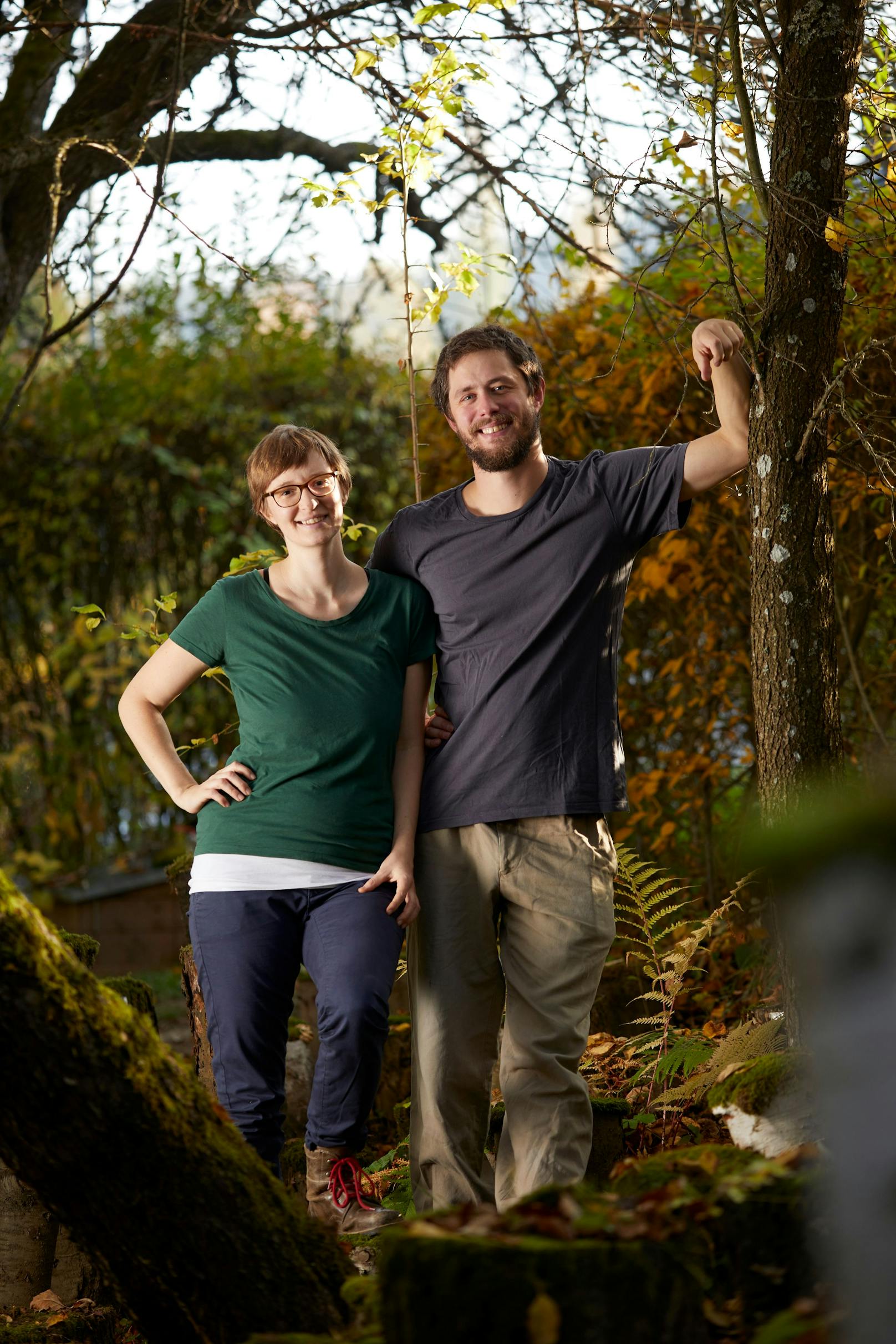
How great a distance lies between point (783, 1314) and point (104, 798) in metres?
6.64

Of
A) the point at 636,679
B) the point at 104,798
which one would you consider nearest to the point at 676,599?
the point at 636,679

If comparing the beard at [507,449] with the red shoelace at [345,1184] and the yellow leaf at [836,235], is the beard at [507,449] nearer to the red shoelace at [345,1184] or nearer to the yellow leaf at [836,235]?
the yellow leaf at [836,235]

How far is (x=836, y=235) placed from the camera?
260 cm

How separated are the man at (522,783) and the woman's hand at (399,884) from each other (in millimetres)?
127

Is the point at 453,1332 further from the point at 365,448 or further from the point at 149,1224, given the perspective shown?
the point at 365,448

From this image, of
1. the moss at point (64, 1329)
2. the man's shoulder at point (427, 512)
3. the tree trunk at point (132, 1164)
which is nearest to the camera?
the tree trunk at point (132, 1164)

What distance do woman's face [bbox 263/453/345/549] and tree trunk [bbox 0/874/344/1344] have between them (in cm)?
128

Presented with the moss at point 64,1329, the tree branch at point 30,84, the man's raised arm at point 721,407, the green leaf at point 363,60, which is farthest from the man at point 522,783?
the tree branch at point 30,84

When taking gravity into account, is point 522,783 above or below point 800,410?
below

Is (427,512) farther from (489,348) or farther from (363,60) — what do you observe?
(363,60)

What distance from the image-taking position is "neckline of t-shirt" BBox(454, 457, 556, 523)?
290 cm

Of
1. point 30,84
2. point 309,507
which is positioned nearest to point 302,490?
point 309,507

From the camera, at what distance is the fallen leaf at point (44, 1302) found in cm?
298

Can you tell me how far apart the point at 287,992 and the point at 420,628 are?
905 millimetres
